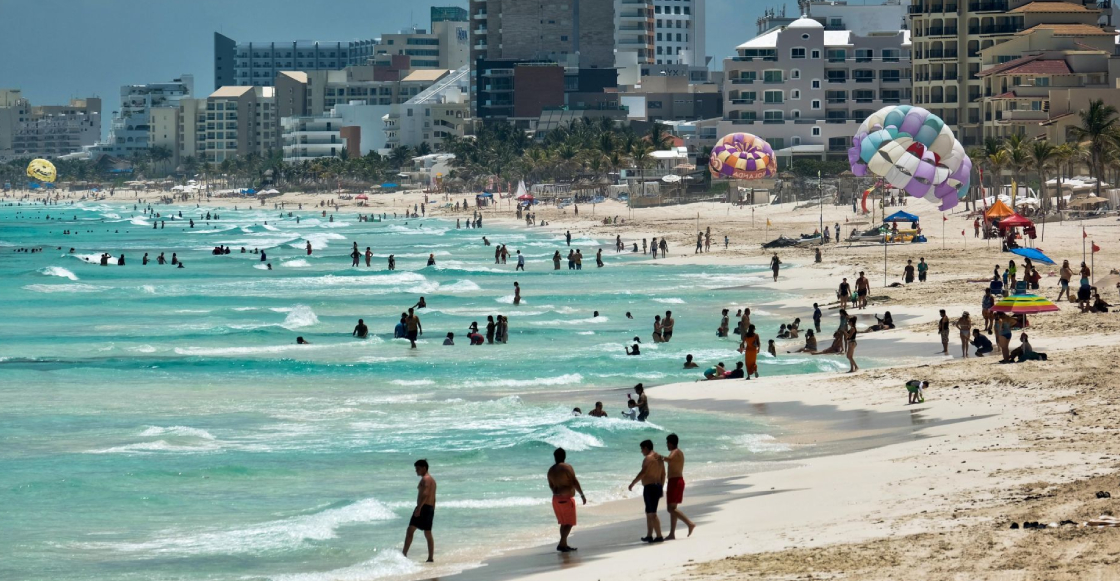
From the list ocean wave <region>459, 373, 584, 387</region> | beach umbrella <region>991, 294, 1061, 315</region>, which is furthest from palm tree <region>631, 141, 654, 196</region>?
beach umbrella <region>991, 294, 1061, 315</region>

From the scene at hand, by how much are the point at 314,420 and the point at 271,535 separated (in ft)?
26.1

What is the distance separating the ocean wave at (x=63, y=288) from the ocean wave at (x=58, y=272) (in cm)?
386

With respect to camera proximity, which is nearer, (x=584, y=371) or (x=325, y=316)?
(x=584, y=371)

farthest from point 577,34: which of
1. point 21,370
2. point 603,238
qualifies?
point 21,370

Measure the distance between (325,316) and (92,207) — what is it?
160 meters

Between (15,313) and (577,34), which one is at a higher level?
(577,34)

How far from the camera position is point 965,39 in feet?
320

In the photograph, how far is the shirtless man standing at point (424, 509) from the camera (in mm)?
14984

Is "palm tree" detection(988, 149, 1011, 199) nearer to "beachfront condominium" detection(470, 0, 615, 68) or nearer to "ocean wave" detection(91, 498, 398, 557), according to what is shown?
"ocean wave" detection(91, 498, 398, 557)

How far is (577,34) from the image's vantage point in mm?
173375

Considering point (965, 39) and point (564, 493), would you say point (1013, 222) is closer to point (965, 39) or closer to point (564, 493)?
point (564, 493)

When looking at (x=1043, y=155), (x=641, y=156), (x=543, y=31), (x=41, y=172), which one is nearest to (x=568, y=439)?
(x=1043, y=155)

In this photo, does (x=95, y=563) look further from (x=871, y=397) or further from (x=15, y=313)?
(x=15, y=313)

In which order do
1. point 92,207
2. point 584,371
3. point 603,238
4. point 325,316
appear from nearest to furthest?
point 584,371 < point 325,316 < point 603,238 < point 92,207
